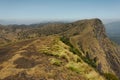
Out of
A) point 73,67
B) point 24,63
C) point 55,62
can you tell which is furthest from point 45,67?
point 24,63

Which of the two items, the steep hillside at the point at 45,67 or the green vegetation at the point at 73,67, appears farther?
the green vegetation at the point at 73,67

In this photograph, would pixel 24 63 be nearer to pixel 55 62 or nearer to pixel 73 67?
pixel 55 62

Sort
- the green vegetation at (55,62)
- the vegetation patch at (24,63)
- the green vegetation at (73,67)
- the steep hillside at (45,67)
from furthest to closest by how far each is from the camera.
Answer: the green vegetation at (55,62) → the vegetation patch at (24,63) → the green vegetation at (73,67) → the steep hillside at (45,67)

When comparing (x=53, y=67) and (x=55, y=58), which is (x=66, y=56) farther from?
(x=53, y=67)

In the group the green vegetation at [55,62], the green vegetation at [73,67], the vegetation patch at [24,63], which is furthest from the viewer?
the green vegetation at [55,62]

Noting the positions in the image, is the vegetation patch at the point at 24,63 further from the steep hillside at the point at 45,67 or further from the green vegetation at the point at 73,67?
the green vegetation at the point at 73,67

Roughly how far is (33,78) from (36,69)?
9.54 feet

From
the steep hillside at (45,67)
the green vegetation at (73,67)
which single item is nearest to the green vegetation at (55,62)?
the steep hillside at (45,67)

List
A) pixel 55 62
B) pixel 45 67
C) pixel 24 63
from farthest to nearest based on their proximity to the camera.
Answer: pixel 24 63 < pixel 55 62 < pixel 45 67

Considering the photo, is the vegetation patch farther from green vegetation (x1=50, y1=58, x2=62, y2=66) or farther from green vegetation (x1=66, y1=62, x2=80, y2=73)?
green vegetation (x1=66, y1=62, x2=80, y2=73)

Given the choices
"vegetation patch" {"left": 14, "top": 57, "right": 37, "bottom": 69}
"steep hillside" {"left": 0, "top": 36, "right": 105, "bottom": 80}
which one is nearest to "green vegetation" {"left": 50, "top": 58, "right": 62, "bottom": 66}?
"steep hillside" {"left": 0, "top": 36, "right": 105, "bottom": 80}

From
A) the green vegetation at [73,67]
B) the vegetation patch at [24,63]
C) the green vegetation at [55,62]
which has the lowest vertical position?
the green vegetation at [73,67]

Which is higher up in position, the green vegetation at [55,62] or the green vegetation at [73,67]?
the green vegetation at [55,62]

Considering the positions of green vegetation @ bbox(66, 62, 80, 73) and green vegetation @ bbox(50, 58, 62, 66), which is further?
green vegetation @ bbox(50, 58, 62, 66)
